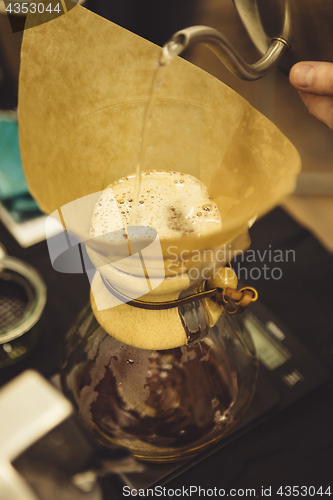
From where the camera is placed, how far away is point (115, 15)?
1.04 meters

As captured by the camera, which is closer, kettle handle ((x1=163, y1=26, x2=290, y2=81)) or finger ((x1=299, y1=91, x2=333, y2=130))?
kettle handle ((x1=163, y1=26, x2=290, y2=81))

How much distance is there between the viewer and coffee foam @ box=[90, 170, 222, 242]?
1.51ft

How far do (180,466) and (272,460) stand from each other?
0.12 meters

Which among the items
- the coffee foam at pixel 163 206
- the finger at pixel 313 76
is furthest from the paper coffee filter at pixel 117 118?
the finger at pixel 313 76

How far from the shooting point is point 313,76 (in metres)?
0.57

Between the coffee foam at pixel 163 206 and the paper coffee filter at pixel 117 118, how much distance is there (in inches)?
0.6

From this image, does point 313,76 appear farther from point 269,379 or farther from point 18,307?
point 18,307

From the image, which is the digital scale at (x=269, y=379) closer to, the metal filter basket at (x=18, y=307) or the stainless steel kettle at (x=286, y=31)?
the metal filter basket at (x=18, y=307)

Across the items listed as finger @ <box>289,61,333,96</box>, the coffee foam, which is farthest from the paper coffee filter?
finger @ <box>289,61,333,96</box>

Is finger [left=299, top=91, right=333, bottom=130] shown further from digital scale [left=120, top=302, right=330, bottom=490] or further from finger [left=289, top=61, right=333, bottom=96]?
digital scale [left=120, top=302, right=330, bottom=490]

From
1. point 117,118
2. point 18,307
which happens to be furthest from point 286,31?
point 18,307

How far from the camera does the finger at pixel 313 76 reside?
1.82 feet

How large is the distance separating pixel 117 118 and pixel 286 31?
0.25 metres

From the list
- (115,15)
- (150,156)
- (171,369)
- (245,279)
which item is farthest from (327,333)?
(115,15)
